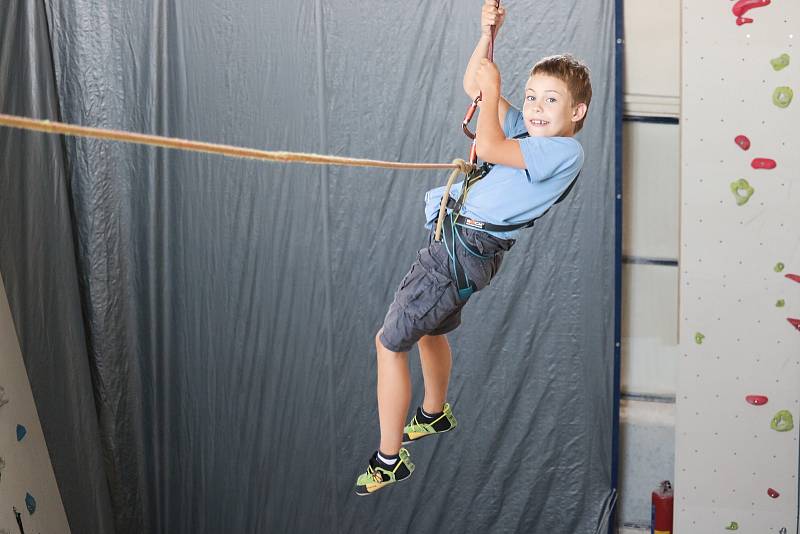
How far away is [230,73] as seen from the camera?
322cm

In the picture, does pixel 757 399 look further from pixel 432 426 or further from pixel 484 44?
pixel 484 44

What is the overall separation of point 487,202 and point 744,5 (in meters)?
1.40

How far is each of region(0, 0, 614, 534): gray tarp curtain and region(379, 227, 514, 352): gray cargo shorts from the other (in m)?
1.22

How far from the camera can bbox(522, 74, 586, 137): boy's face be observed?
6.24 ft

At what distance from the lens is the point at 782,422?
9.96 ft

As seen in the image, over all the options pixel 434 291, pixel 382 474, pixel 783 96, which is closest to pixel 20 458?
pixel 382 474

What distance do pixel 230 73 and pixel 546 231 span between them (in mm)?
1113

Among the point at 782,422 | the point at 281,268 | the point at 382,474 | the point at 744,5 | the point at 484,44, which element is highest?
the point at 744,5

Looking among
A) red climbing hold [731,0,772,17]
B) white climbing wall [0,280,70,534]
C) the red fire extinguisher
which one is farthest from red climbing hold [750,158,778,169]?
white climbing wall [0,280,70,534]

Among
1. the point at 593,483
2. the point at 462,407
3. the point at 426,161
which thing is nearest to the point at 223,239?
→ the point at 426,161

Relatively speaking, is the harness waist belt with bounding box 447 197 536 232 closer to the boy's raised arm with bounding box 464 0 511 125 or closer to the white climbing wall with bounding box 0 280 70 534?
the boy's raised arm with bounding box 464 0 511 125

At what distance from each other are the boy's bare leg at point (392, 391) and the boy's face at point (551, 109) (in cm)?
50

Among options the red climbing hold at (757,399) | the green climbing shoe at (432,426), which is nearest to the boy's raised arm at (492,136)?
the green climbing shoe at (432,426)

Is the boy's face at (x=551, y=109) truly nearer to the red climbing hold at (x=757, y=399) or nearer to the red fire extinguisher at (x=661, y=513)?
the red climbing hold at (x=757, y=399)
